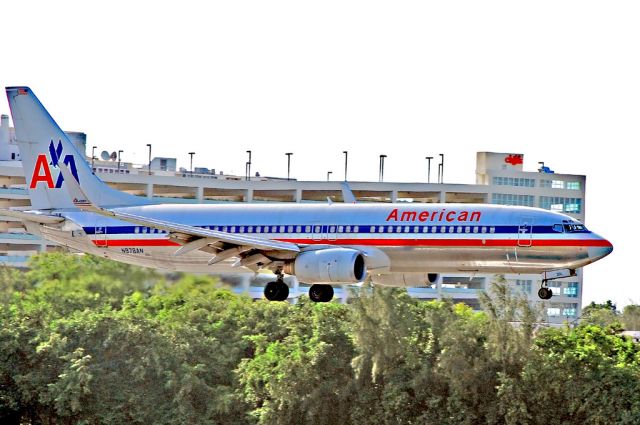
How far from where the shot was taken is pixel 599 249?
68.5 m

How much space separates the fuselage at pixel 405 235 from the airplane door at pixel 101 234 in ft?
0.25

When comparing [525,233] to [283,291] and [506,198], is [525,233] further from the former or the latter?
[506,198]

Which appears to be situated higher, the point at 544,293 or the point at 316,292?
the point at 544,293

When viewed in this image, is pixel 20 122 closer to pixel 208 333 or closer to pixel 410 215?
pixel 410 215

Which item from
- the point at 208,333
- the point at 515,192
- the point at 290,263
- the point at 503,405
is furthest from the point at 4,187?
the point at 290,263

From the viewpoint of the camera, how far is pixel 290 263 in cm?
7269

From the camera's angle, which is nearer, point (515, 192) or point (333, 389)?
point (333, 389)

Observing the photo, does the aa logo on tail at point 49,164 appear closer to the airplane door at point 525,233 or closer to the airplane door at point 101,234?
the airplane door at point 101,234

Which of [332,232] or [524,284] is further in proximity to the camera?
[524,284]

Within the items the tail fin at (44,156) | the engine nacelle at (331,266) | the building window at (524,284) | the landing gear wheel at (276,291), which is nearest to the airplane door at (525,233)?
the engine nacelle at (331,266)

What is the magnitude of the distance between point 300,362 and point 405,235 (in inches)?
1636

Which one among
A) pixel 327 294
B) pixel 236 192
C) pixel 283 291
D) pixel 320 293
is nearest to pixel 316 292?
pixel 320 293

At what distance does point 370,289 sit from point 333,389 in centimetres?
784

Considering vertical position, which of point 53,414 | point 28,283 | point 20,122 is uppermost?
point 20,122
